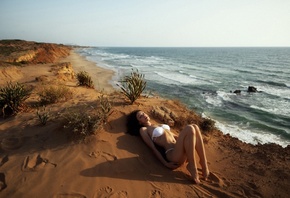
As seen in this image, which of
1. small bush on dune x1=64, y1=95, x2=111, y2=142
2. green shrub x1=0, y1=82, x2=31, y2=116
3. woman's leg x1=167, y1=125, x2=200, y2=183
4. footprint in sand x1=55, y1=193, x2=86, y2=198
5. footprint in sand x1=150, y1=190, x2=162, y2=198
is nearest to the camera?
footprint in sand x1=55, y1=193, x2=86, y2=198

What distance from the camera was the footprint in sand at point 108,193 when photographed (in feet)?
11.9

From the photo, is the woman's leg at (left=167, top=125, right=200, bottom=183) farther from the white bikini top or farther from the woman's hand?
the white bikini top

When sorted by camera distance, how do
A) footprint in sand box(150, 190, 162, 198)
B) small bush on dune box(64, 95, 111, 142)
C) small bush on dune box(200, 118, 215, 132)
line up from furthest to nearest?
small bush on dune box(200, 118, 215, 132) < small bush on dune box(64, 95, 111, 142) < footprint in sand box(150, 190, 162, 198)

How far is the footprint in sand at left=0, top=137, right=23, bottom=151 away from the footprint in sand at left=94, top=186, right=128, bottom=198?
2.37m

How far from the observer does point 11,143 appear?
195 inches

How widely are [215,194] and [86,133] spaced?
2.91m

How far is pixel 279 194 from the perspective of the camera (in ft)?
13.1

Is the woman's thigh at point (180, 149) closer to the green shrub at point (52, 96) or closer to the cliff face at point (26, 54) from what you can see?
the green shrub at point (52, 96)

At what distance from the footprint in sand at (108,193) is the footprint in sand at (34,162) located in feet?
3.83

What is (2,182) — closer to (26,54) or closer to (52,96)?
(52,96)

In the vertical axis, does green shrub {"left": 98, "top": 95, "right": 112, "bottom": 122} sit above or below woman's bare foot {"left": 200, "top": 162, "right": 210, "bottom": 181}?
above

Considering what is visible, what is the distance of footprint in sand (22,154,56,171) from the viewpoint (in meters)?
4.18

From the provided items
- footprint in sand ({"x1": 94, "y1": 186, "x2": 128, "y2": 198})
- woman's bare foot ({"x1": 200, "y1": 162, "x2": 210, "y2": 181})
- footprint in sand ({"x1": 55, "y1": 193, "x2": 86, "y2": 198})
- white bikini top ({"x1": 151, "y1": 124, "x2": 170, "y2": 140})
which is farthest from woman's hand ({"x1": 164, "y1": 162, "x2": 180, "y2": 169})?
footprint in sand ({"x1": 55, "y1": 193, "x2": 86, "y2": 198})

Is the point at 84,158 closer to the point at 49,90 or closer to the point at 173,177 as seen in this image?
the point at 173,177
